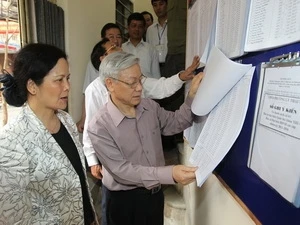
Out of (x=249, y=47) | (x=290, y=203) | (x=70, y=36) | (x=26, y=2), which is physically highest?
(x=26, y=2)

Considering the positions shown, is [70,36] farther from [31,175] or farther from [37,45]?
[31,175]

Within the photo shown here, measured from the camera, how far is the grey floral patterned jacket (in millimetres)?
876

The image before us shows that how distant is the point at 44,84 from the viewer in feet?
3.39

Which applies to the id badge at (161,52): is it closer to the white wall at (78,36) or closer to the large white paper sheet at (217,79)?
the white wall at (78,36)

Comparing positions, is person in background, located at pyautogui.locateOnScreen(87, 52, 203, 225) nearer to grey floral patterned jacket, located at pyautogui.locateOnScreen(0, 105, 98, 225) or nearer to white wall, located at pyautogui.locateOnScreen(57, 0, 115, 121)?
grey floral patterned jacket, located at pyautogui.locateOnScreen(0, 105, 98, 225)

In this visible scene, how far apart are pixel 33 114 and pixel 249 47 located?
31.6 inches

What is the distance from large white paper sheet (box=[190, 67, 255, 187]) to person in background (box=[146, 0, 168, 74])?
5.18 ft

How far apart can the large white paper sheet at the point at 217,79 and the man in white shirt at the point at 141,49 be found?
143 cm

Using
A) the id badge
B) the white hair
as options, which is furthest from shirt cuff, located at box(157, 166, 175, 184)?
the id badge

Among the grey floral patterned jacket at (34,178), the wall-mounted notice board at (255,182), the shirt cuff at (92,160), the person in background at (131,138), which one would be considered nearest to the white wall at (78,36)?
the shirt cuff at (92,160)

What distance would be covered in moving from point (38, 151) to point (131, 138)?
395mm

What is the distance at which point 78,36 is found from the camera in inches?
97.1

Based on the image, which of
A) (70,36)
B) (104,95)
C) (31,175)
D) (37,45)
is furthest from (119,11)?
(31,175)

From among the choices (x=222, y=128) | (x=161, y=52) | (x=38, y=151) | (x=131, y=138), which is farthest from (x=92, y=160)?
(x=161, y=52)
